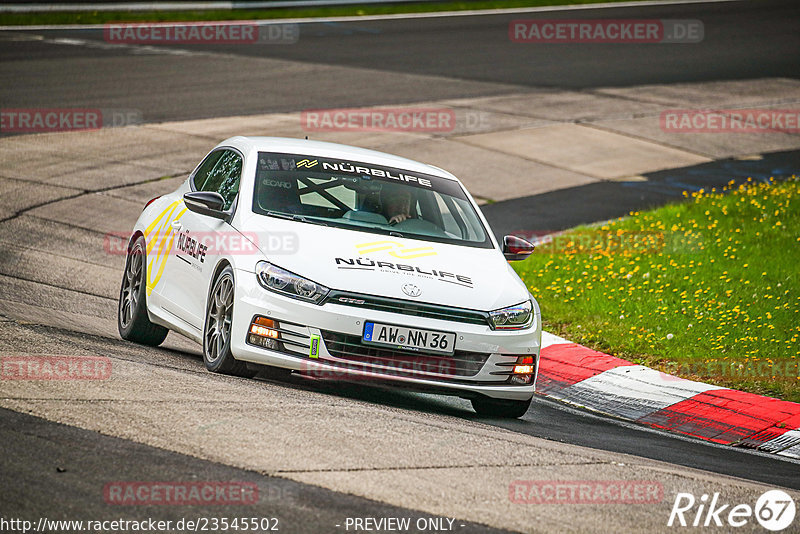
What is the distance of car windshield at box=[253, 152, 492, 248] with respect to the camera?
7.99 metres

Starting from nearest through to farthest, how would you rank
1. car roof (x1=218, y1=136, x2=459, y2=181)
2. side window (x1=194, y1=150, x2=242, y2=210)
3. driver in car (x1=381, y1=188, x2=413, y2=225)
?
driver in car (x1=381, y1=188, x2=413, y2=225) < side window (x1=194, y1=150, x2=242, y2=210) < car roof (x1=218, y1=136, x2=459, y2=181)

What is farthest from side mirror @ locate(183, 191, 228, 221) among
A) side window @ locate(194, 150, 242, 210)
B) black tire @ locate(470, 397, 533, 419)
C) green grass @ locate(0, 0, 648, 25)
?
green grass @ locate(0, 0, 648, 25)

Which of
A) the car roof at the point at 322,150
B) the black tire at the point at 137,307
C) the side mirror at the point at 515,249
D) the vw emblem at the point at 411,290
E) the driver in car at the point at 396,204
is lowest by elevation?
the black tire at the point at 137,307

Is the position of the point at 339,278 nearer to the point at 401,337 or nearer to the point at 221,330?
the point at 401,337

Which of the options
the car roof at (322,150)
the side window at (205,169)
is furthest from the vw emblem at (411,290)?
the side window at (205,169)

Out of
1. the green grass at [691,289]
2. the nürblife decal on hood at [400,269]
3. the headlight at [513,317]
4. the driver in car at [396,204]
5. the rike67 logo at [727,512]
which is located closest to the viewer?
the rike67 logo at [727,512]

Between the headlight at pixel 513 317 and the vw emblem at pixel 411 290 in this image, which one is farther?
the headlight at pixel 513 317

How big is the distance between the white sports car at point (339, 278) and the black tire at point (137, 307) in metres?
0.02

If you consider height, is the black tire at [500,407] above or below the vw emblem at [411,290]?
below

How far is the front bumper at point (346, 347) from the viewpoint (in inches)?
274

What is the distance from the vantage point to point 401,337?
698 cm

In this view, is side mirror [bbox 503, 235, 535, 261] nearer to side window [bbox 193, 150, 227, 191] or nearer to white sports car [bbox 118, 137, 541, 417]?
A: white sports car [bbox 118, 137, 541, 417]

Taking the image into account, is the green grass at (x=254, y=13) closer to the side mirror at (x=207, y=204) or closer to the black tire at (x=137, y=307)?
the black tire at (x=137, y=307)

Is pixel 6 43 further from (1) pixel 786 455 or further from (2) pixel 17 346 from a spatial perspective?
(1) pixel 786 455
